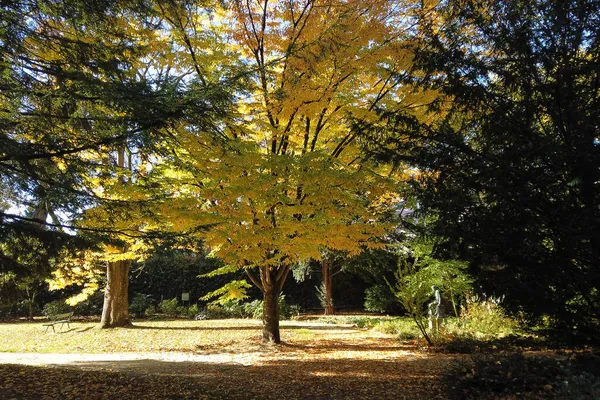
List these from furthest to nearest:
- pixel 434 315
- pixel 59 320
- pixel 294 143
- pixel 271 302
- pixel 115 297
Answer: pixel 59 320 → pixel 115 297 → pixel 434 315 → pixel 271 302 → pixel 294 143

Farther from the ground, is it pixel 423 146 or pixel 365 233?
pixel 423 146

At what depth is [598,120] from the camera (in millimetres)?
3764

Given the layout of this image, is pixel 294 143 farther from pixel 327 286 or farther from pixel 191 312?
pixel 191 312

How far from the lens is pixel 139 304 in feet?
58.1

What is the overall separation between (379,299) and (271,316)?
8.67m

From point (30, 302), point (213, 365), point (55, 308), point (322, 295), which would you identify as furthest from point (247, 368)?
point (30, 302)

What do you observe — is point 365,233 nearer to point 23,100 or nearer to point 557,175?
point 557,175

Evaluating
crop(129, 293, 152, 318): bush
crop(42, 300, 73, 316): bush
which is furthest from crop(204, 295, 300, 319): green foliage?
crop(42, 300, 73, 316): bush

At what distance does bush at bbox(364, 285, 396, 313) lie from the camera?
17.1m

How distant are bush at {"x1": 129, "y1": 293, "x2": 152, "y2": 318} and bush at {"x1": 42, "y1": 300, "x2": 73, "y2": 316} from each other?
2635 millimetres

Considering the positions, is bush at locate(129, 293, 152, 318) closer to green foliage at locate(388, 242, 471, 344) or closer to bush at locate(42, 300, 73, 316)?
bush at locate(42, 300, 73, 316)

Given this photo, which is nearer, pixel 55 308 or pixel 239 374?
pixel 239 374

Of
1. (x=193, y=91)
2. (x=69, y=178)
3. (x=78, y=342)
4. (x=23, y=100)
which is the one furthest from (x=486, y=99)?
(x=78, y=342)

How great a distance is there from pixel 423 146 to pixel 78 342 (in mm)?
10800
